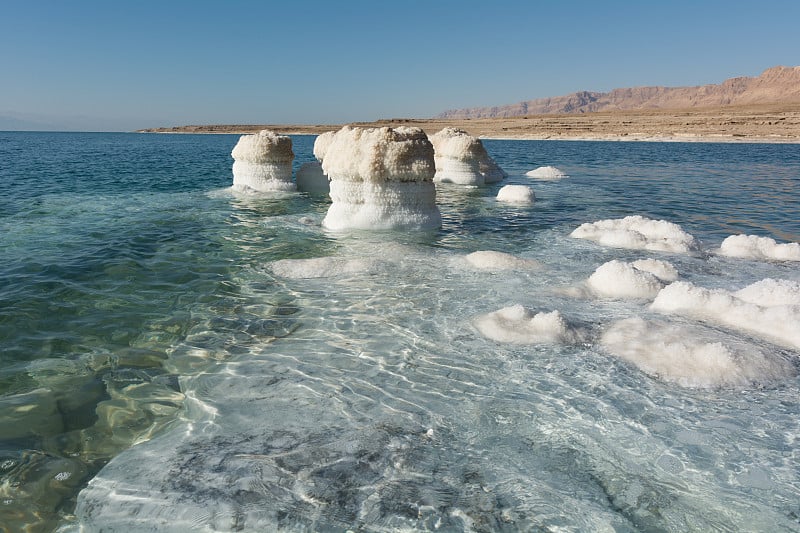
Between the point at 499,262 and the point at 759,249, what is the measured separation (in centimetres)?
687

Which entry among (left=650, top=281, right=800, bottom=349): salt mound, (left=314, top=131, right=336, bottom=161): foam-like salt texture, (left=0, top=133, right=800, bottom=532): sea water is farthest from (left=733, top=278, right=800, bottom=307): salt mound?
(left=314, top=131, right=336, bottom=161): foam-like salt texture

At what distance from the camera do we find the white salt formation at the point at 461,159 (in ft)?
84.2

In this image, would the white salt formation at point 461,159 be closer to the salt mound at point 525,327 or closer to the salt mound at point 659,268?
the salt mound at point 659,268

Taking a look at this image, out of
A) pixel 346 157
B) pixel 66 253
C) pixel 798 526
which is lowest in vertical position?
pixel 798 526

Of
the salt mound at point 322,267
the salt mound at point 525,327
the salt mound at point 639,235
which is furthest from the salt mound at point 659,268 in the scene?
the salt mound at point 322,267

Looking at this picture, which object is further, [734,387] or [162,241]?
[162,241]

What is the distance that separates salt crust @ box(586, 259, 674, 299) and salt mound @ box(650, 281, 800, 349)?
508 millimetres

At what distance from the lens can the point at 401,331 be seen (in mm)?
7324

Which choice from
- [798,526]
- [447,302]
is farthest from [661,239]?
[798,526]

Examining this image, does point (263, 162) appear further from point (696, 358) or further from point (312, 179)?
point (696, 358)

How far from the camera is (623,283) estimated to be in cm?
886

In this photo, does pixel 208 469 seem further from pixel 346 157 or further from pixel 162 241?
pixel 346 157

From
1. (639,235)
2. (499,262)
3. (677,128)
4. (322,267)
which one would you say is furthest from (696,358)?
(677,128)

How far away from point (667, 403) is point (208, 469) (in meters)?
4.88
